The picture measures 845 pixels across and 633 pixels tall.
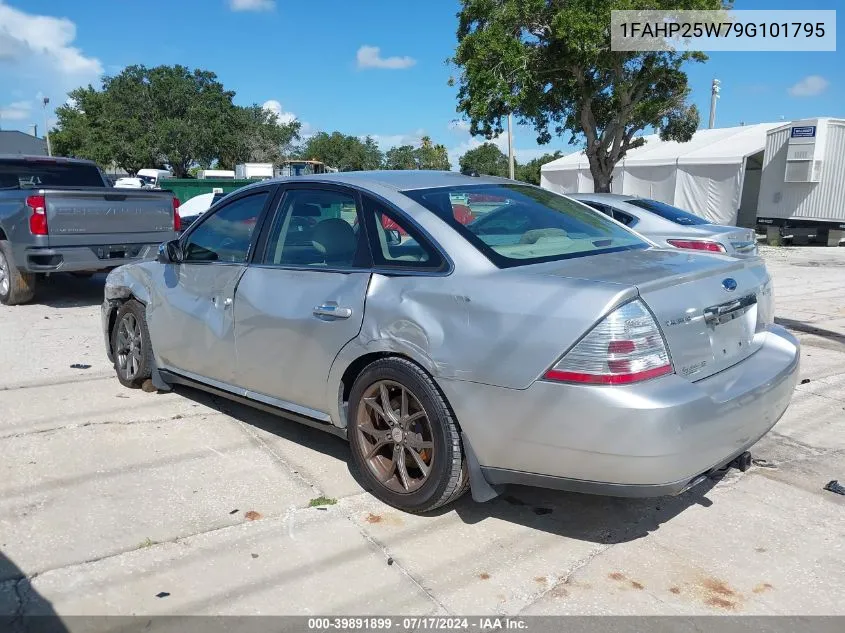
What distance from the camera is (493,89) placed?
701 inches

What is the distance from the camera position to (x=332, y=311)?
363 centimetres

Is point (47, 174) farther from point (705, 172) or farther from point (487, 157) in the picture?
point (487, 157)

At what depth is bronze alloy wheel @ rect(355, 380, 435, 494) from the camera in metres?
3.35

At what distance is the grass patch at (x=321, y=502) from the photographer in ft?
11.9

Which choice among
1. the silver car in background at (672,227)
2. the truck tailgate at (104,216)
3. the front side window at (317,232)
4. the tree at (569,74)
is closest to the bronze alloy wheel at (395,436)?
the front side window at (317,232)

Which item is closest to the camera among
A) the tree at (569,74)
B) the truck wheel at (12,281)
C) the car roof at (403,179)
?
the car roof at (403,179)

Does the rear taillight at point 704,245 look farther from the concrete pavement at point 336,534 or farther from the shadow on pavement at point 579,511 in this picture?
the shadow on pavement at point 579,511

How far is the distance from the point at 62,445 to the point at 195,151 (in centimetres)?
5631

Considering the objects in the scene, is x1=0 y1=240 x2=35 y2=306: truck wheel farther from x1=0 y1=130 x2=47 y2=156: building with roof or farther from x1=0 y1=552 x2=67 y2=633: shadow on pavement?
x1=0 y1=130 x2=47 y2=156: building with roof

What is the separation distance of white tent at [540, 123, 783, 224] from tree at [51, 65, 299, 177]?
36077mm

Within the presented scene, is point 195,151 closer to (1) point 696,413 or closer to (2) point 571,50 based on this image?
(2) point 571,50

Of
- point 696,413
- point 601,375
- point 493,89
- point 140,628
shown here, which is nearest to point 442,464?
point 601,375

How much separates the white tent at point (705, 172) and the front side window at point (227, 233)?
23142 millimetres

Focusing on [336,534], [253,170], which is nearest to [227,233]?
[336,534]
